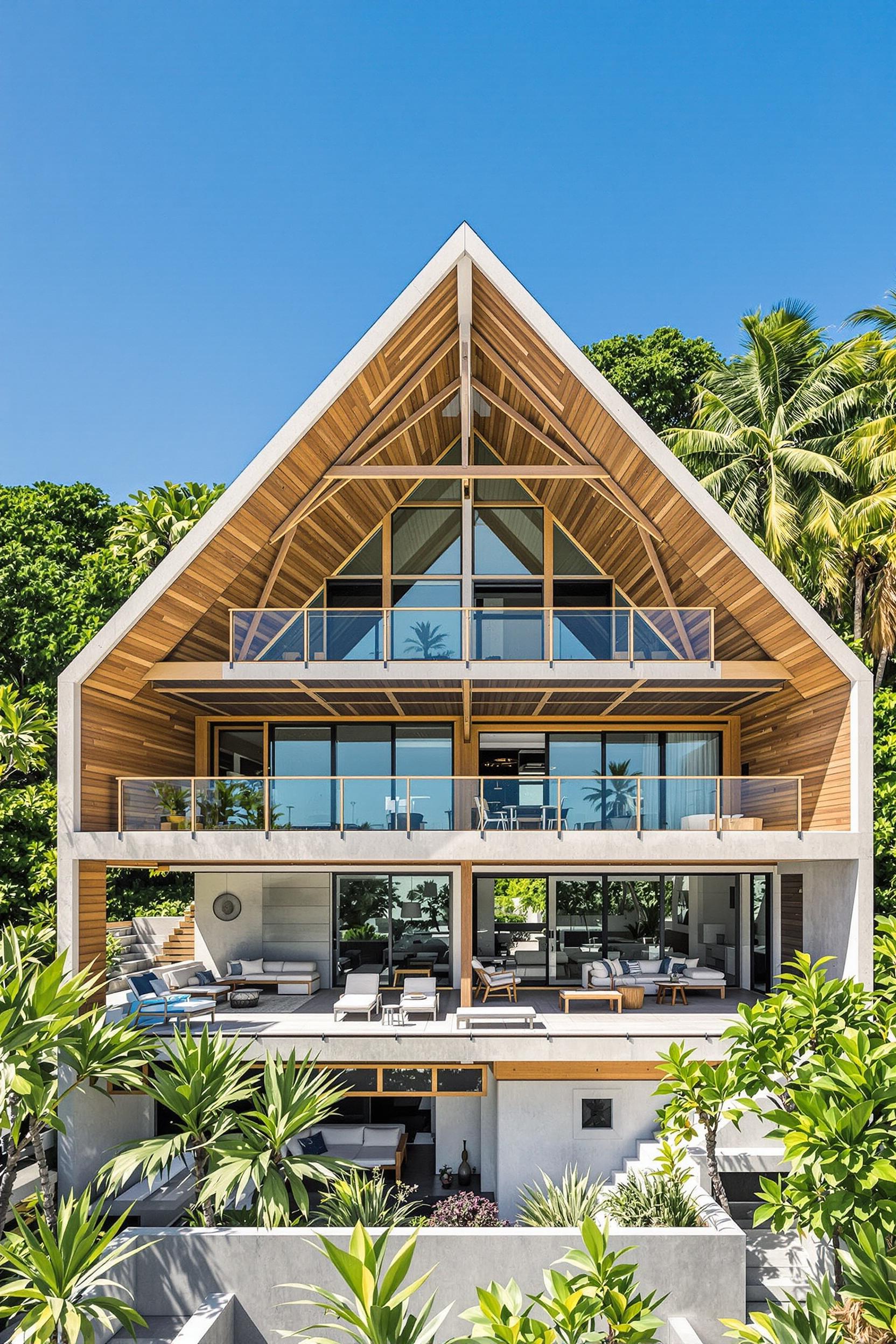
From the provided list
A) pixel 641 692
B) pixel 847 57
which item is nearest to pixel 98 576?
pixel 641 692

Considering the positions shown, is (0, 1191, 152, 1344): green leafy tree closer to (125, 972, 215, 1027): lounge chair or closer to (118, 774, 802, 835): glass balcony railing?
(125, 972, 215, 1027): lounge chair

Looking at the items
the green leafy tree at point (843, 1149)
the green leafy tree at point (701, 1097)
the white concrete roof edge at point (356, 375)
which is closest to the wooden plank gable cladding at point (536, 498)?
the white concrete roof edge at point (356, 375)

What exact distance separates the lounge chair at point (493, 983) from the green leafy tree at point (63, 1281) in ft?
23.3

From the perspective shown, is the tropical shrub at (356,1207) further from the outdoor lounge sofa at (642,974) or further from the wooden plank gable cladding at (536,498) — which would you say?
the wooden plank gable cladding at (536,498)

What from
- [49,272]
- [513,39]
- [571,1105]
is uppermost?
[513,39]

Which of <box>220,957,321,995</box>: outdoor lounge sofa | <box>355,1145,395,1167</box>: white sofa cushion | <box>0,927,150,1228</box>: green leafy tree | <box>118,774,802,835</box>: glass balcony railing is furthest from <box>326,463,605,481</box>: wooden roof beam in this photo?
<box>355,1145,395,1167</box>: white sofa cushion

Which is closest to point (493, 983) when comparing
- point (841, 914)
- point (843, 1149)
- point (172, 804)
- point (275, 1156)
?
point (275, 1156)

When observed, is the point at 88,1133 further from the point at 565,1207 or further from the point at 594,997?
the point at 594,997

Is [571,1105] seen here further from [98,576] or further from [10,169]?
[10,169]

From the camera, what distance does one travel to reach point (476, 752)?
16938mm

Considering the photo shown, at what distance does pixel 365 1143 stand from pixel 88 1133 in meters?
4.12

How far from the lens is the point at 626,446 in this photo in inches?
515

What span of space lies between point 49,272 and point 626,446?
18718 mm

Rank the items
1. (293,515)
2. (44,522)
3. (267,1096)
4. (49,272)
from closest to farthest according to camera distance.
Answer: (267,1096), (293,515), (49,272), (44,522)
